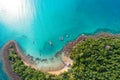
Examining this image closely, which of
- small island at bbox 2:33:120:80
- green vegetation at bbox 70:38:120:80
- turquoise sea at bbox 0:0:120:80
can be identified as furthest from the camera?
turquoise sea at bbox 0:0:120:80

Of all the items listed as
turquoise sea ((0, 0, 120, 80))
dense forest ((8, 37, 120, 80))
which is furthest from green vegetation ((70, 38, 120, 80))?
turquoise sea ((0, 0, 120, 80))

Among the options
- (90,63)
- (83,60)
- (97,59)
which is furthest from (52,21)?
(97,59)

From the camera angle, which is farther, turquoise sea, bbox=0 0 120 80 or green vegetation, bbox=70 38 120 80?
turquoise sea, bbox=0 0 120 80

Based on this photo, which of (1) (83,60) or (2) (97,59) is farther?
(1) (83,60)

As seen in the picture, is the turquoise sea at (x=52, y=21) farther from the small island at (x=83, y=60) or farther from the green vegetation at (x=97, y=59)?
the green vegetation at (x=97, y=59)

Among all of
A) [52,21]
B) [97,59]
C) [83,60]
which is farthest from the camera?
[52,21]

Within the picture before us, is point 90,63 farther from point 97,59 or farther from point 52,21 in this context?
point 52,21

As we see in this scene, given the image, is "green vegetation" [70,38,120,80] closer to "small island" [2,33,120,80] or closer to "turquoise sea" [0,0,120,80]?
"small island" [2,33,120,80]

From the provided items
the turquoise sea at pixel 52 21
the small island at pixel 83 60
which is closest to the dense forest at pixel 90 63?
the small island at pixel 83 60
